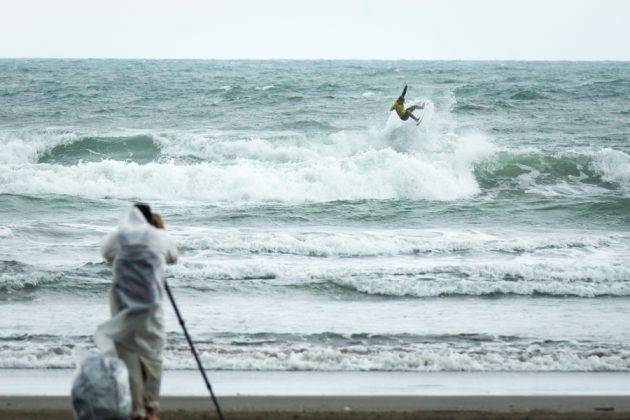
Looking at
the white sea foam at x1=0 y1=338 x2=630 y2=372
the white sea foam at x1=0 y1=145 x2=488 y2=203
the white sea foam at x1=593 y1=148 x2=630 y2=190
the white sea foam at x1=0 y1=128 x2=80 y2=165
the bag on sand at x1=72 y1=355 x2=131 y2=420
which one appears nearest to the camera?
the bag on sand at x1=72 y1=355 x2=131 y2=420

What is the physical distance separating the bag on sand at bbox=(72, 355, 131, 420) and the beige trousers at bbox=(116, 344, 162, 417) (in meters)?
0.27

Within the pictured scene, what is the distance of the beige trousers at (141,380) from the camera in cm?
500

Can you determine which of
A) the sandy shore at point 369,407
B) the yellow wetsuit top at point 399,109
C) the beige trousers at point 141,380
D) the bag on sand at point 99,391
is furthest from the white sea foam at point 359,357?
the yellow wetsuit top at point 399,109

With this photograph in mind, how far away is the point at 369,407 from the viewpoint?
6.19m

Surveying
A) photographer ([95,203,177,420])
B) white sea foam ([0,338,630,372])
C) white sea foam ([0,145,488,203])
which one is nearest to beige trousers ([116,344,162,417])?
photographer ([95,203,177,420])

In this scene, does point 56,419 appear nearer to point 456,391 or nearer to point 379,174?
point 456,391

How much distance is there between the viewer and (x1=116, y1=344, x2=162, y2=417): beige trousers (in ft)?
16.4

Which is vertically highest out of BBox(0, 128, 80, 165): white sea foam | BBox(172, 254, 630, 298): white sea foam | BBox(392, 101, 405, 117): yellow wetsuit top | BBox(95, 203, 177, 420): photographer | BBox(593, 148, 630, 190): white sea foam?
BBox(392, 101, 405, 117): yellow wetsuit top

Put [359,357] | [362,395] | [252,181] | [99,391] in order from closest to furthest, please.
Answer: [99,391] → [362,395] → [359,357] → [252,181]

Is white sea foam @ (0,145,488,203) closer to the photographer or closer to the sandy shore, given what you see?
the sandy shore

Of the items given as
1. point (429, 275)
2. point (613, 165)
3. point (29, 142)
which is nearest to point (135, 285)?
point (429, 275)

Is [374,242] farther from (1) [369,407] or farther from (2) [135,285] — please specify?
(2) [135,285]

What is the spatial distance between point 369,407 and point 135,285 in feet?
7.05

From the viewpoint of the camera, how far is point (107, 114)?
33500 millimetres
